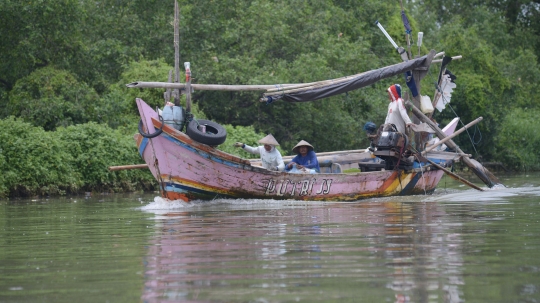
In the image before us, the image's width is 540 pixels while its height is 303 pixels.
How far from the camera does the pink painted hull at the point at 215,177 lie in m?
16.4

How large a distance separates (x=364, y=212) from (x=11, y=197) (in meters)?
10.7

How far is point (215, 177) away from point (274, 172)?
3.68 ft

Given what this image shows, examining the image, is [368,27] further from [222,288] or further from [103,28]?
[222,288]

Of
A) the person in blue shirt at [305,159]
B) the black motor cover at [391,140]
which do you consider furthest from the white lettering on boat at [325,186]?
the black motor cover at [391,140]

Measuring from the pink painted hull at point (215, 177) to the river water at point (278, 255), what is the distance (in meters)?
1.45

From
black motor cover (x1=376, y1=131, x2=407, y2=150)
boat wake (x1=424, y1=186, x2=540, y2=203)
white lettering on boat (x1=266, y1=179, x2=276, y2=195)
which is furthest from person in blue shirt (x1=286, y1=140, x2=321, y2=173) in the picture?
boat wake (x1=424, y1=186, x2=540, y2=203)

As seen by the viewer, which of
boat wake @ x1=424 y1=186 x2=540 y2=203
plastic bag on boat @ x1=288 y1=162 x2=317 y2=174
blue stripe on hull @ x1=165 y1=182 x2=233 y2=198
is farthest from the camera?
plastic bag on boat @ x1=288 y1=162 x2=317 y2=174

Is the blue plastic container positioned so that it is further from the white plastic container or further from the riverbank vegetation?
the riverbank vegetation

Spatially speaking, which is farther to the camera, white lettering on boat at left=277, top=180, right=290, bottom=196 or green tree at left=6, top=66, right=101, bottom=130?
green tree at left=6, top=66, right=101, bottom=130

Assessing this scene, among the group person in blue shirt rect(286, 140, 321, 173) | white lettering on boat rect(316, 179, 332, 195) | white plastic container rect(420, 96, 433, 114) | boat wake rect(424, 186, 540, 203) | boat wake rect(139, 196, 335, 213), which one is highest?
white plastic container rect(420, 96, 433, 114)

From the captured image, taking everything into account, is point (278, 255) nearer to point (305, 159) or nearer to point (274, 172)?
point (274, 172)

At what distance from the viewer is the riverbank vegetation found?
24422mm

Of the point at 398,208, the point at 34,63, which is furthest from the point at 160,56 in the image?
the point at 398,208

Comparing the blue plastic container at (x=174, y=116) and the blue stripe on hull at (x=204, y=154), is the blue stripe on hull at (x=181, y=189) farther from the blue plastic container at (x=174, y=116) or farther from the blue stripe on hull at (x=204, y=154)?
the blue plastic container at (x=174, y=116)
